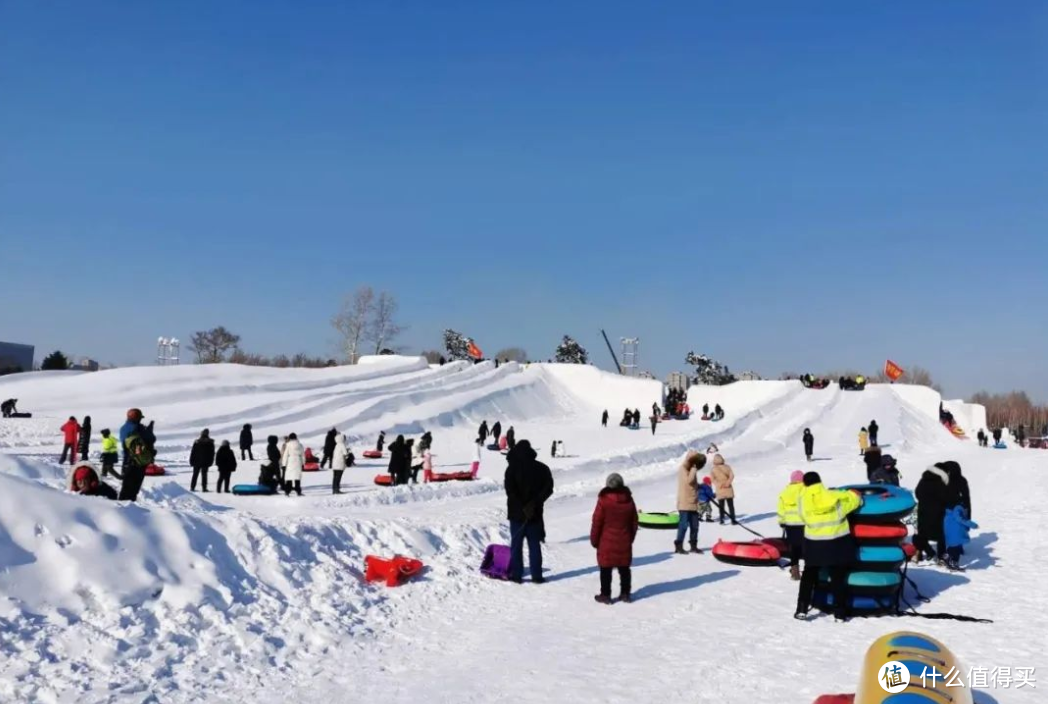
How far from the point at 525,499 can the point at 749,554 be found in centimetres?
370

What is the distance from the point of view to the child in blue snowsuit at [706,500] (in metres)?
15.7

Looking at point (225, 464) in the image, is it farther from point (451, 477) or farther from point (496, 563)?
point (496, 563)

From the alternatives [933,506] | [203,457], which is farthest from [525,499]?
[203,457]

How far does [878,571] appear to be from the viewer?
8.54m

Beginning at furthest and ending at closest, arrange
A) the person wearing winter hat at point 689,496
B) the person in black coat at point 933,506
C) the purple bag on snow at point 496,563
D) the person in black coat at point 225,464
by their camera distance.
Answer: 1. the person in black coat at point 225,464
2. the person wearing winter hat at point 689,496
3. the person in black coat at point 933,506
4. the purple bag on snow at point 496,563

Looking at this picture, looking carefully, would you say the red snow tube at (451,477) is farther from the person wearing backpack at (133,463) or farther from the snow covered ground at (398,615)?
the person wearing backpack at (133,463)

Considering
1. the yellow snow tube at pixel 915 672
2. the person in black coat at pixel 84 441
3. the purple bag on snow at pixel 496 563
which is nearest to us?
the yellow snow tube at pixel 915 672

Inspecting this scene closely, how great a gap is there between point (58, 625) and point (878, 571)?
24.2 feet

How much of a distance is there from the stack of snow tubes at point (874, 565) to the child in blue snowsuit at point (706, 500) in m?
6.53

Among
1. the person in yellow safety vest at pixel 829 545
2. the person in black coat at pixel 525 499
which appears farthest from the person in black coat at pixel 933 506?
the person in black coat at pixel 525 499

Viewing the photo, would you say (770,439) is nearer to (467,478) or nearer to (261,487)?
(467,478)

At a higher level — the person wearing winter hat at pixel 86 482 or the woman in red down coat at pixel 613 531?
the person wearing winter hat at pixel 86 482

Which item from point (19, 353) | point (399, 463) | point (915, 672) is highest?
point (19, 353)

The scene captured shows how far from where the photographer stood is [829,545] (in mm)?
8266
